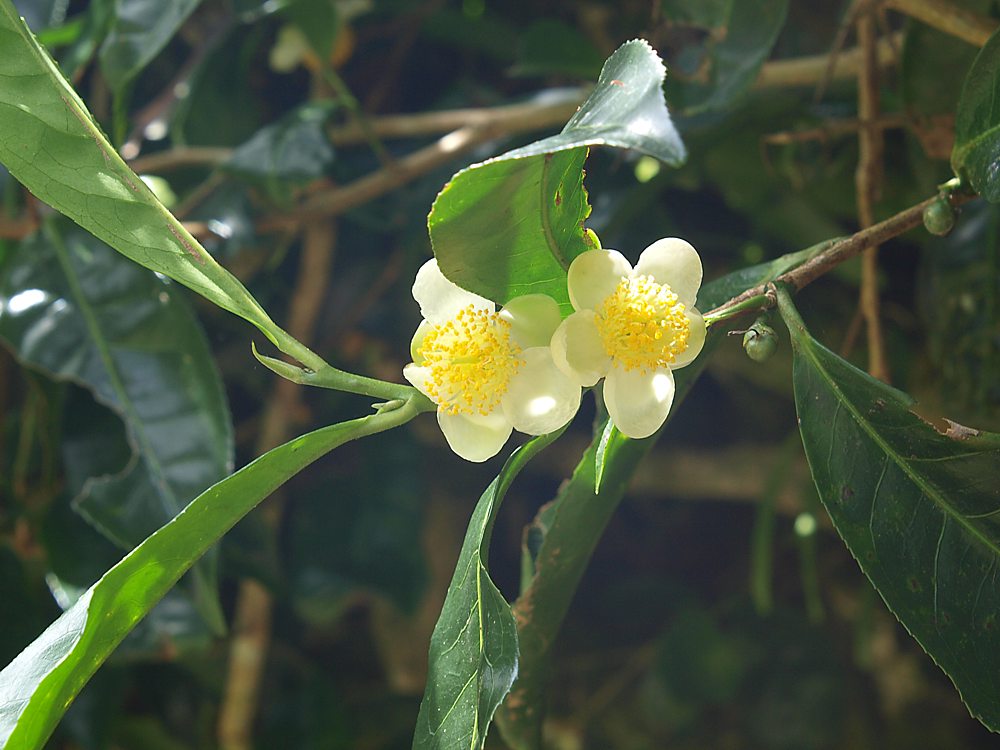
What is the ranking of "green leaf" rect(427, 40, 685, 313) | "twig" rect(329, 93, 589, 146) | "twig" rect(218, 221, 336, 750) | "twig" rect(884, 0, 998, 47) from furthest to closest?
1. "twig" rect(218, 221, 336, 750)
2. "twig" rect(329, 93, 589, 146)
3. "twig" rect(884, 0, 998, 47)
4. "green leaf" rect(427, 40, 685, 313)

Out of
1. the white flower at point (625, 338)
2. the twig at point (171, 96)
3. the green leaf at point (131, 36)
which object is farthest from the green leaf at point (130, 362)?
the white flower at point (625, 338)

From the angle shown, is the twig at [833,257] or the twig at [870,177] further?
the twig at [870,177]

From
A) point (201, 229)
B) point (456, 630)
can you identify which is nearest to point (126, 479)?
point (201, 229)

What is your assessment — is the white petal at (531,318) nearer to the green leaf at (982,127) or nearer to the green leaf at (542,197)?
the green leaf at (542,197)

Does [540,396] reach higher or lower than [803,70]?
higher

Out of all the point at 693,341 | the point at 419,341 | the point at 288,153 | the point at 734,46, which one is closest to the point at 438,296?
the point at 419,341

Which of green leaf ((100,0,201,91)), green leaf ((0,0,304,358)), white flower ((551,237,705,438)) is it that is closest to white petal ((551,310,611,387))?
white flower ((551,237,705,438))

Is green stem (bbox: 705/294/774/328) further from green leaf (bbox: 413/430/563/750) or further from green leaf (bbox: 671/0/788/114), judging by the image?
green leaf (bbox: 671/0/788/114)

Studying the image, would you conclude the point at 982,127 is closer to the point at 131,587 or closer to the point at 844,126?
the point at 844,126

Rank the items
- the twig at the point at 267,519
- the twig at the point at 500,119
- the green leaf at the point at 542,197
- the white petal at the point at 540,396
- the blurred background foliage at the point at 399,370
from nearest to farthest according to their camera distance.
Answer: the green leaf at the point at 542,197
the white petal at the point at 540,396
the blurred background foliage at the point at 399,370
the twig at the point at 500,119
the twig at the point at 267,519
